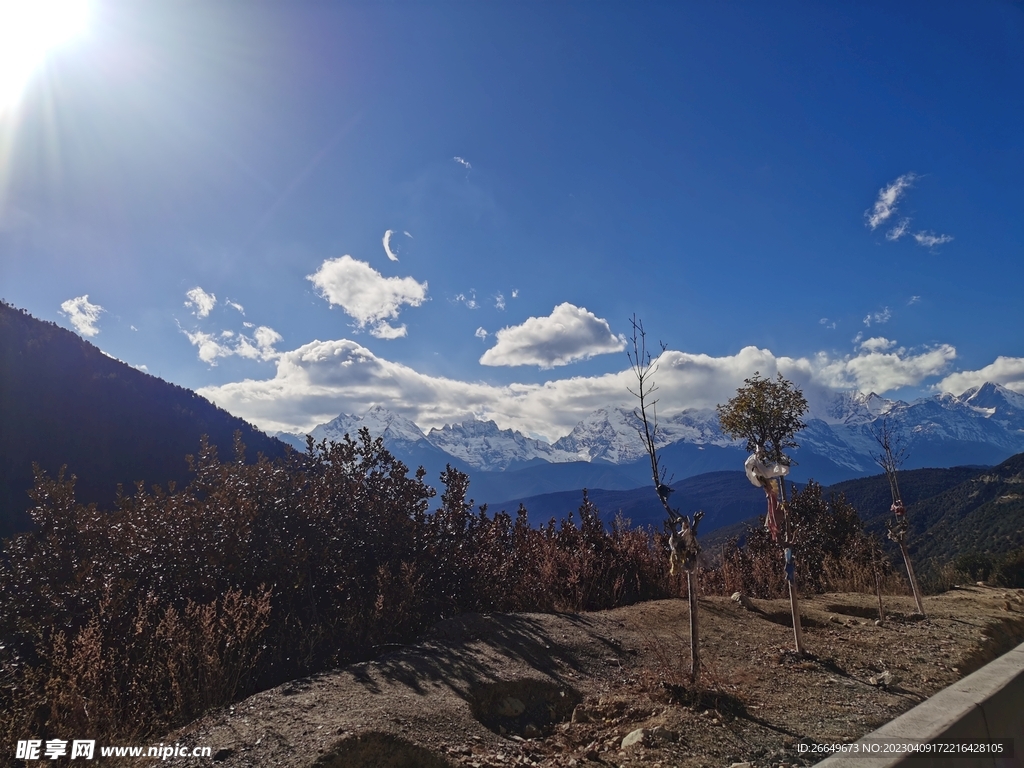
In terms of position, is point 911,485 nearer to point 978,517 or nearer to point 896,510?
point 978,517

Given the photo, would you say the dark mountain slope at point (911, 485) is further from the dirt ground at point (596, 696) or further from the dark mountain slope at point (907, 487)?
the dirt ground at point (596, 696)

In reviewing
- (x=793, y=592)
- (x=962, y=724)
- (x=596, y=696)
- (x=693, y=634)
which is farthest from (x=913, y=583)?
(x=596, y=696)

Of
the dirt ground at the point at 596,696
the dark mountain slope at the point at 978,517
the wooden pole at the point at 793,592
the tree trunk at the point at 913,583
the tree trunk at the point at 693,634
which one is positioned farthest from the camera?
the dark mountain slope at the point at 978,517

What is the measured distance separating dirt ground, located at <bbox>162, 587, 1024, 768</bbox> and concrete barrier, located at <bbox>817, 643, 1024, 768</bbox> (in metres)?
0.54

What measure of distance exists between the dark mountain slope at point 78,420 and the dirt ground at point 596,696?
42375mm

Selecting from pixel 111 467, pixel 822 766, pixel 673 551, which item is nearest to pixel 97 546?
pixel 673 551

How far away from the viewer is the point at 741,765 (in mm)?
3115

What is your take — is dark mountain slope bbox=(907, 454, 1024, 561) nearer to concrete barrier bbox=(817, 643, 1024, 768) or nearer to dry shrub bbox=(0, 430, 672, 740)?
dry shrub bbox=(0, 430, 672, 740)

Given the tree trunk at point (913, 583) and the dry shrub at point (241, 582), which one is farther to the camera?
the tree trunk at point (913, 583)

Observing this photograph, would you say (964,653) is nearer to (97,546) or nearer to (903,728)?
(903,728)

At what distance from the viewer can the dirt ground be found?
3.37 metres

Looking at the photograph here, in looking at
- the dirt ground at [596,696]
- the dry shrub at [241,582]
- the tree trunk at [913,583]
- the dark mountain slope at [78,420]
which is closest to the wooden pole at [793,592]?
the dirt ground at [596,696]

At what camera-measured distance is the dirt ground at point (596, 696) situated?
337 centimetres

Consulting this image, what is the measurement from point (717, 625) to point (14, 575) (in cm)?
750
